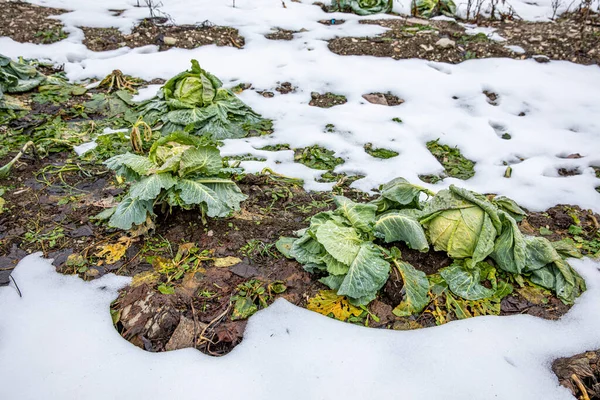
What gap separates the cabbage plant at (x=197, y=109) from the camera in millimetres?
4258

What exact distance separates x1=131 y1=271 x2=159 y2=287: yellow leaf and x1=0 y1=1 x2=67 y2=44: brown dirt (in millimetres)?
4998

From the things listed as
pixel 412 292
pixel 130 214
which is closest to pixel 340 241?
pixel 412 292

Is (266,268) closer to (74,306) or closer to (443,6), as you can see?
(74,306)

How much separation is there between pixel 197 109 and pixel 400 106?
91.8 inches

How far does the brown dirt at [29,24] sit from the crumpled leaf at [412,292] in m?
6.05

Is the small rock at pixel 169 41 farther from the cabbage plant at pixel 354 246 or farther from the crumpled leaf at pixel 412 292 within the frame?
the crumpled leaf at pixel 412 292

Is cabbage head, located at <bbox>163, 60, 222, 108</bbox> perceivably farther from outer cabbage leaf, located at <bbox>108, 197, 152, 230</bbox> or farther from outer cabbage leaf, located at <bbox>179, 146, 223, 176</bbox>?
outer cabbage leaf, located at <bbox>108, 197, 152, 230</bbox>

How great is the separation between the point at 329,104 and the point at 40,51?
4.04 metres

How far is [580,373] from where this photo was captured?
6.85 ft

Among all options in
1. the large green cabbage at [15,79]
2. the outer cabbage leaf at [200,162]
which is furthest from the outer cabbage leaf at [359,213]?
the large green cabbage at [15,79]

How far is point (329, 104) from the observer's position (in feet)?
16.2

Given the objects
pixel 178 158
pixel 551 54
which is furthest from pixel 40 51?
pixel 551 54

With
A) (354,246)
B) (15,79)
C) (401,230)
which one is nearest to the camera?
(354,246)

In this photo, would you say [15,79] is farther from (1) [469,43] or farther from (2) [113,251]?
(1) [469,43]
